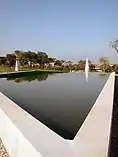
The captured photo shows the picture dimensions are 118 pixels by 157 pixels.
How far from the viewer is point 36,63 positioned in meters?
33.5

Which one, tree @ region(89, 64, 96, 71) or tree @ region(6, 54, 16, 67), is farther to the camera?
tree @ region(6, 54, 16, 67)

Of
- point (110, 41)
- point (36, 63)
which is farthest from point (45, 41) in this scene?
point (36, 63)

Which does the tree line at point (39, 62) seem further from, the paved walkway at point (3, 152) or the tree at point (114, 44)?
the paved walkway at point (3, 152)

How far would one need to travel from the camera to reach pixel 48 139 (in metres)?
2.08

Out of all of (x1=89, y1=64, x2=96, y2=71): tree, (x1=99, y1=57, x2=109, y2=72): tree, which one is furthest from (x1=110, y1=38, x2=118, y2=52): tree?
(x1=89, y1=64, x2=96, y2=71): tree

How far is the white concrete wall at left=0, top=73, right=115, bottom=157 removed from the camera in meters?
1.83

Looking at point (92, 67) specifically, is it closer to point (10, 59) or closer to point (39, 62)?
point (39, 62)

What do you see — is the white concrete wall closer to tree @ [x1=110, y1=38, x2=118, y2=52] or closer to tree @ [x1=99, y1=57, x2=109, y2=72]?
tree @ [x1=110, y1=38, x2=118, y2=52]

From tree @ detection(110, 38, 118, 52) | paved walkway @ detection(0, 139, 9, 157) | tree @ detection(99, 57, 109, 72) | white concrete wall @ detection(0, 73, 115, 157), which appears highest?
tree @ detection(110, 38, 118, 52)

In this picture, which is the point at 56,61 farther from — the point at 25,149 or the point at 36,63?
the point at 25,149

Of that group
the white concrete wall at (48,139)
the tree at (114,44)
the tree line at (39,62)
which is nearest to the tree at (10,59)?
the tree line at (39,62)

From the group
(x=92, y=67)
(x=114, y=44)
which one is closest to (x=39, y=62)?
(x=92, y=67)

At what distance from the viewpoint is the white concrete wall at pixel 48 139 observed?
1834mm

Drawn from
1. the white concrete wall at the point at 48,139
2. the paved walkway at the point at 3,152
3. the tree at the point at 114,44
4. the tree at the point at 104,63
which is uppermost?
the tree at the point at 114,44
